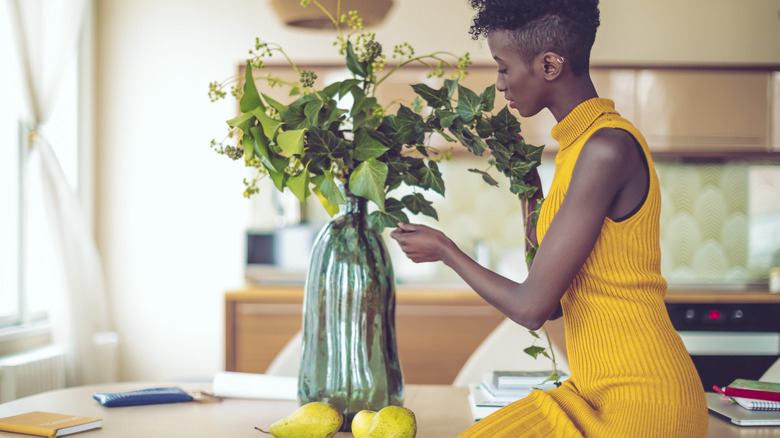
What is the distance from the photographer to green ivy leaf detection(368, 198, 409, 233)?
1.28 m

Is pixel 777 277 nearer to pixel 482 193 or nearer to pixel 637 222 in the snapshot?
pixel 482 193

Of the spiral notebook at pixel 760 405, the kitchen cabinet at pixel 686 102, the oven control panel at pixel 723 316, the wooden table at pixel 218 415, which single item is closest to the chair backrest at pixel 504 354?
the wooden table at pixel 218 415

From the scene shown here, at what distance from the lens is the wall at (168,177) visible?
13.7ft

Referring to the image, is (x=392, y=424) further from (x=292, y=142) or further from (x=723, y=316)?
(x=723, y=316)

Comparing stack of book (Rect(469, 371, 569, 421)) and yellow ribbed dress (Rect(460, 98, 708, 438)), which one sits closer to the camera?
yellow ribbed dress (Rect(460, 98, 708, 438))

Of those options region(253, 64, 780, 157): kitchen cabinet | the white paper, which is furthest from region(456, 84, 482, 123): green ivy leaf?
region(253, 64, 780, 157): kitchen cabinet

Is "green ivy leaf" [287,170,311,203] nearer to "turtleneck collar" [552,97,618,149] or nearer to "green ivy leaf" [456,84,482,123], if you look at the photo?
"green ivy leaf" [456,84,482,123]

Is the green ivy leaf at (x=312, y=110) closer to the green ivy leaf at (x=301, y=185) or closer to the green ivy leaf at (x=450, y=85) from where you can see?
the green ivy leaf at (x=301, y=185)

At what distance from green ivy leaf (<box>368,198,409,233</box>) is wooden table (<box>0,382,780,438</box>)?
396mm

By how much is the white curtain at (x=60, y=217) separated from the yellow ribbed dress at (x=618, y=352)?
9.11 ft

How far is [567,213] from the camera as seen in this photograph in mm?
981

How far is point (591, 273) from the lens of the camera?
1015 mm

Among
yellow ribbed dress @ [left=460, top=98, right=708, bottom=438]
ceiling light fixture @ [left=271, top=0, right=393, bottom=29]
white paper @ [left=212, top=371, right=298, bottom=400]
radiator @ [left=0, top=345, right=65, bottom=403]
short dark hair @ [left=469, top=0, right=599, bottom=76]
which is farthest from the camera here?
radiator @ [left=0, top=345, right=65, bottom=403]

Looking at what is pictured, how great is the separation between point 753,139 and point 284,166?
3.42m
